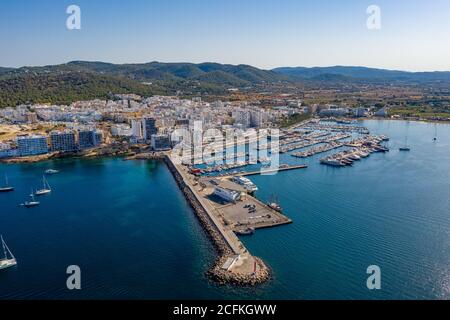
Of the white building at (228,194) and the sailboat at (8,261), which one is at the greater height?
the white building at (228,194)

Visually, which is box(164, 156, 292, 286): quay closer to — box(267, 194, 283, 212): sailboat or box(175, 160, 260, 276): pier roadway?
box(175, 160, 260, 276): pier roadway

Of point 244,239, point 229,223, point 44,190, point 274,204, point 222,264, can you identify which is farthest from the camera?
point 44,190

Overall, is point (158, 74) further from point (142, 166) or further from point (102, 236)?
point (102, 236)

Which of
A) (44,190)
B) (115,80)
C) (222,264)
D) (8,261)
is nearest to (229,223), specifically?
(222,264)

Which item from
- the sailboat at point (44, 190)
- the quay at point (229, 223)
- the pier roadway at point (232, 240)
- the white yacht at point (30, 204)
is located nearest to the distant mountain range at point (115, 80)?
the sailboat at point (44, 190)

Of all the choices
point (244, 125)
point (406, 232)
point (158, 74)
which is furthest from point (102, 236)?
point (158, 74)

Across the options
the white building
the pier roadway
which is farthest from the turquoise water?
the white building

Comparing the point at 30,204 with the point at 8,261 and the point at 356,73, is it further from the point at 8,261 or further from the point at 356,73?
the point at 356,73

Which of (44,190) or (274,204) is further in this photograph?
(44,190)

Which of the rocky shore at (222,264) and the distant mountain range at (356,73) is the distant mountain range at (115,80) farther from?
the rocky shore at (222,264)
